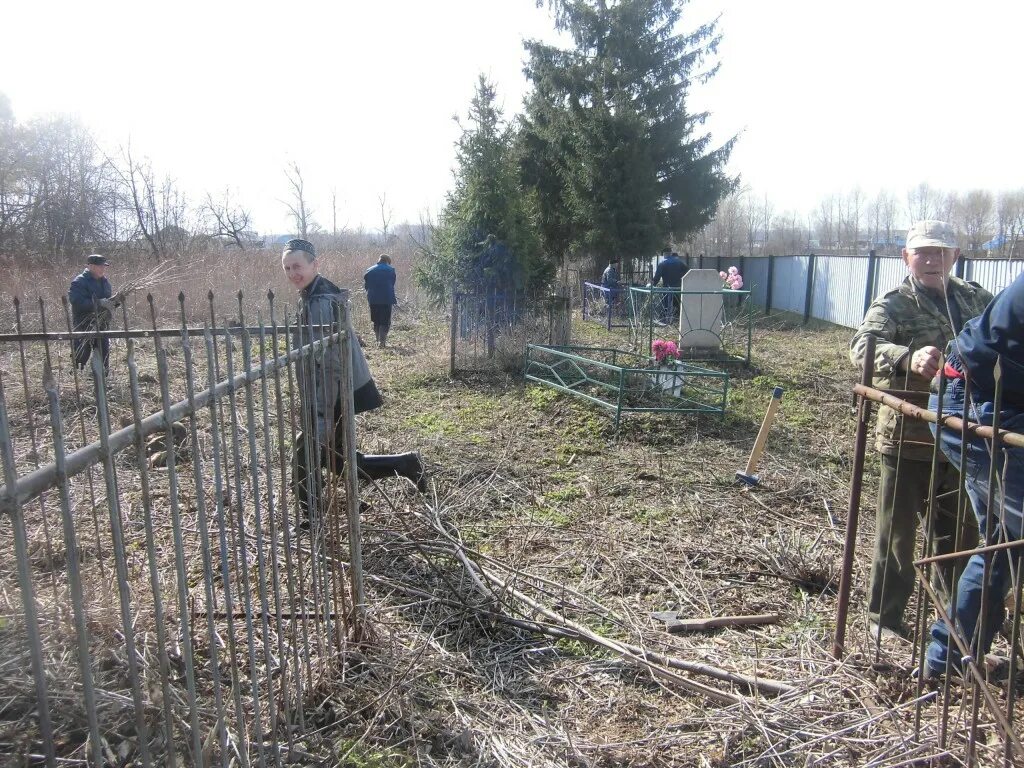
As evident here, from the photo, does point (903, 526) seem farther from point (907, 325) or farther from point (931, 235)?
point (931, 235)

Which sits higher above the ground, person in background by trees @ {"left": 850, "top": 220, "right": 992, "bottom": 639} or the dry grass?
person in background by trees @ {"left": 850, "top": 220, "right": 992, "bottom": 639}

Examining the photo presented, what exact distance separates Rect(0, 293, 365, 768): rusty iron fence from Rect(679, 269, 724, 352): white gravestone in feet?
29.2

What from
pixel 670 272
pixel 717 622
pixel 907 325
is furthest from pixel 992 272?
pixel 717 622

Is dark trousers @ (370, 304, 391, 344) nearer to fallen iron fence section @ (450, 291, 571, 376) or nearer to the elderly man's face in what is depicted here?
fallen iron fence section @ (450, 291, 571, 376)

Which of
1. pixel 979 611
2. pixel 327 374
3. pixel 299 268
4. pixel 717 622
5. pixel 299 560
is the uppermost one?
pixel 299 268

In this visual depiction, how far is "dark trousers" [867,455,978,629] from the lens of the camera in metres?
3.07

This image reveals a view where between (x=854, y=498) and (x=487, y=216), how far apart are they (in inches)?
328

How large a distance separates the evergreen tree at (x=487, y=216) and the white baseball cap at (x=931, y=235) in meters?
7.59

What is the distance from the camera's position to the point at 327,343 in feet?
9.91

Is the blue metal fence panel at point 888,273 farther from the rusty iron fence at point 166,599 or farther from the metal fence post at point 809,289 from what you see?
the rusty iron fence at point 166,599

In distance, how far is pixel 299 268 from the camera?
4090 millimetres

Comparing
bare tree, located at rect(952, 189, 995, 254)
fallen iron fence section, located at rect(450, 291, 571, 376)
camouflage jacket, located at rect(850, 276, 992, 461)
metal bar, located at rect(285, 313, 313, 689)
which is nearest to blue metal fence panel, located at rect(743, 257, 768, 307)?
fallen iron fence section, located at rect(450, 291, 571, 376)

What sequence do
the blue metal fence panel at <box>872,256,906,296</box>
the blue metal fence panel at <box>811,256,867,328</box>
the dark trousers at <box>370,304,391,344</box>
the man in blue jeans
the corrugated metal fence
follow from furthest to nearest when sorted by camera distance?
the blue metal fence panel at <box>811,256,867,328</box>
the blue metal fence panel at <box>872,256,906,296</box>
the corrugated metal fence
the dark trousers at <box>370,304,391,344</box>
the man in blue jeans

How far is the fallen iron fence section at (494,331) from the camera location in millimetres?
10297
